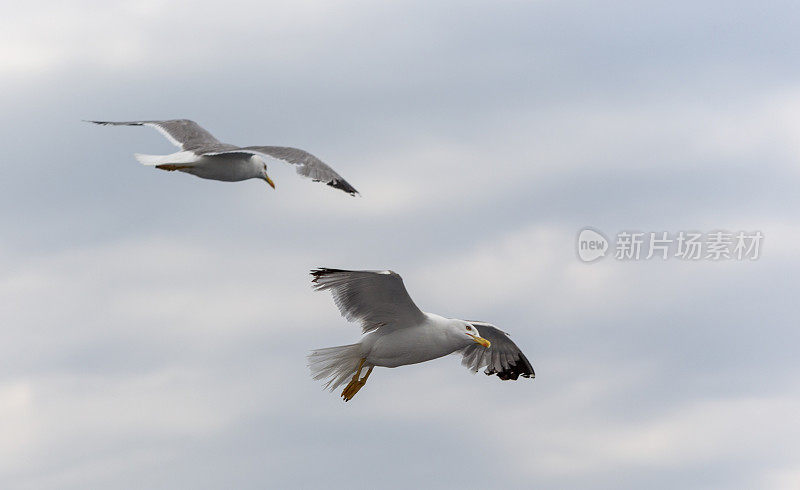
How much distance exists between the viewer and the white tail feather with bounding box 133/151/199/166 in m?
20.2

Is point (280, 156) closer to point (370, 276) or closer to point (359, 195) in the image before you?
point (359, 195)

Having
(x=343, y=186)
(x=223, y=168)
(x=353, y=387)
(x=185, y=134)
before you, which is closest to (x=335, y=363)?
(x=353, y=387)

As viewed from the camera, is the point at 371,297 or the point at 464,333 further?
the point at 464,333

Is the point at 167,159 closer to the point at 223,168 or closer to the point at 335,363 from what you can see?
the point at 223,168

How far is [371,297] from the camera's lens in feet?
55.9

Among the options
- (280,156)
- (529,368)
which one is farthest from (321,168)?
(529,368)

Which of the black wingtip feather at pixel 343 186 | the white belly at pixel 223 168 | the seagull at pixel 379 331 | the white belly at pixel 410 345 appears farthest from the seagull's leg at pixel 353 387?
the white belly at pixel 223 168

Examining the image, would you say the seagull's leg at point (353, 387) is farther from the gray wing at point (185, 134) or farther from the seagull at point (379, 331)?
the gray wing at point (185, 134)

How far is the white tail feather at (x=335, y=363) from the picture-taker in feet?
58.8

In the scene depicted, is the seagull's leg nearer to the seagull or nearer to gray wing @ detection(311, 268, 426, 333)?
the seagull

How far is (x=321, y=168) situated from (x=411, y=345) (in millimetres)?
3402

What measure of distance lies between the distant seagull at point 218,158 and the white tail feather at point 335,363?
2.43 meters

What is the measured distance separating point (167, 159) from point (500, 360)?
6848mm

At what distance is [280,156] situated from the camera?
18.8 meters
